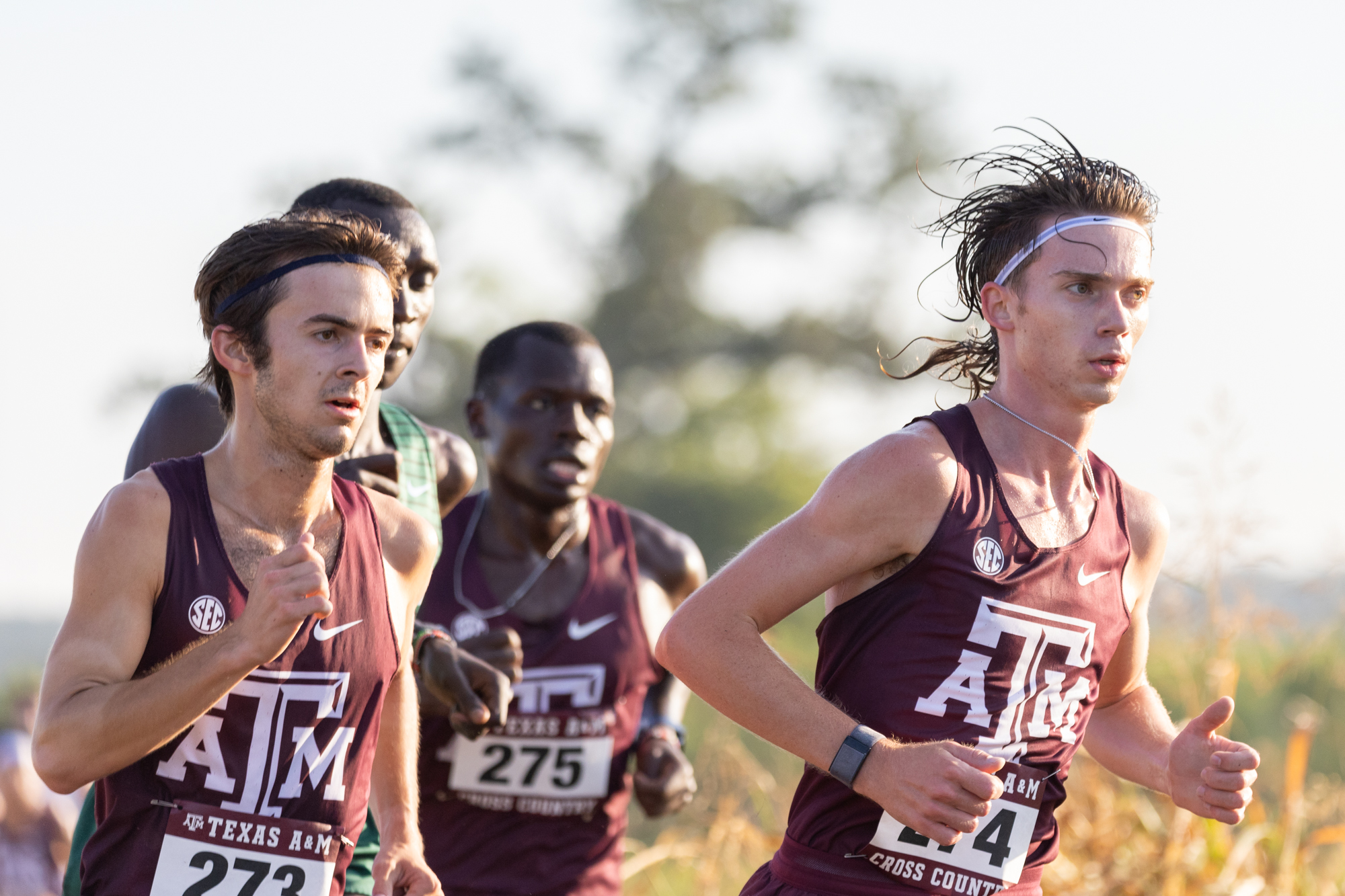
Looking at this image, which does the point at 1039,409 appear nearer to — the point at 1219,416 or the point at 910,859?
the point at 910,859

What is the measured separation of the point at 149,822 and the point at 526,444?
240 cm

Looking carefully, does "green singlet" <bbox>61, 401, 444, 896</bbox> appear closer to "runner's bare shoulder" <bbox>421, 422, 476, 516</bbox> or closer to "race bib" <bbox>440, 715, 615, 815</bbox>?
"runner's bare shoulder" <bbox>421, 422, 476, 516</bbox>

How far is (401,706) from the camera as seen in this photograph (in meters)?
3.17

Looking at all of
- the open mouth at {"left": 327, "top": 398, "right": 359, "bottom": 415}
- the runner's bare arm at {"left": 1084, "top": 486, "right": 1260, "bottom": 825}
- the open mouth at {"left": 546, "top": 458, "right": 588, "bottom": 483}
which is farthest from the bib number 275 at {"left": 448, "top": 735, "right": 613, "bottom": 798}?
the open mouth at {"left": 327, "top": 398, "right": 359, "bottom": 415}

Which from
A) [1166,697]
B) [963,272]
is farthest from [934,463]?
[1166,697]

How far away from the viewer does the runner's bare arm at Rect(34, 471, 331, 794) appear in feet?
7.98

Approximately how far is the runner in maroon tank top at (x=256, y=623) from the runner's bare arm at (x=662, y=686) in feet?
4.93

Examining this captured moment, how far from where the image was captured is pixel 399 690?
316cm

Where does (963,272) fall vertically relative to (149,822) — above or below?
above

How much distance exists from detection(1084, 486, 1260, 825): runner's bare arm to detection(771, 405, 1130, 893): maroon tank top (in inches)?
9.5

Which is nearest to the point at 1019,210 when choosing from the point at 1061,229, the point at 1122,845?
the point at 1061,229

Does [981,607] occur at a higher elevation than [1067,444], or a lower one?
lower

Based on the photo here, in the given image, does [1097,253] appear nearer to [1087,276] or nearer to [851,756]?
[1087,276]

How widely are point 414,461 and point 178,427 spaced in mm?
876
